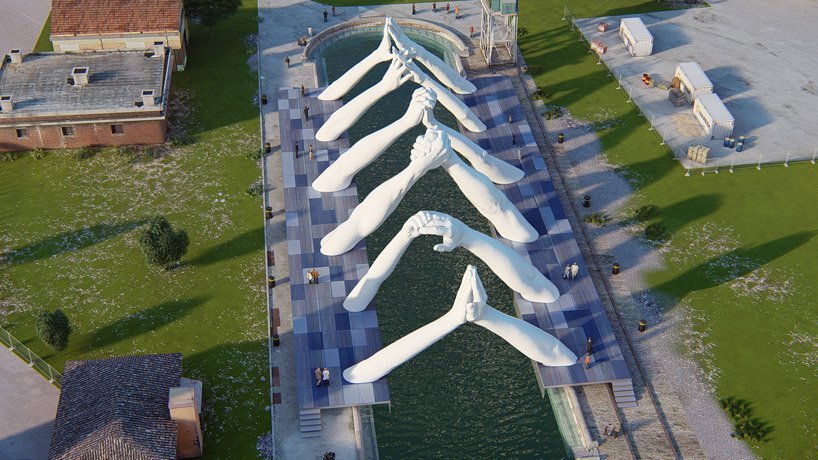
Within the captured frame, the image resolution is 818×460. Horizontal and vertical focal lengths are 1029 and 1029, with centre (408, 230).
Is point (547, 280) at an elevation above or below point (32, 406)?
above

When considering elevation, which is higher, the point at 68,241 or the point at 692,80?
the point at 692,80

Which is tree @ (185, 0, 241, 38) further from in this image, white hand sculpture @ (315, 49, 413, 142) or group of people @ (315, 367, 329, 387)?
group of people @ (315, 367, 329, 387)

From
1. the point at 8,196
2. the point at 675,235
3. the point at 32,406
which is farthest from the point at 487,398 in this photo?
the point at 8,196

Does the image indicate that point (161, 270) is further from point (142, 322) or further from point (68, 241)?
point (68, 241)

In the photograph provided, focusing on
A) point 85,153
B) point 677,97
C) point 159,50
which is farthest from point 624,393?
point 159,50

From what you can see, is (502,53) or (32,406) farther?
(502,53)

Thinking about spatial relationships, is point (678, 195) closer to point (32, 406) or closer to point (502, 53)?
point (502, 53)

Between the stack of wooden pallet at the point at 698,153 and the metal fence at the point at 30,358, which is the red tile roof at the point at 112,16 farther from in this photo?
the stack of wooden pallet at the point at 698,153
